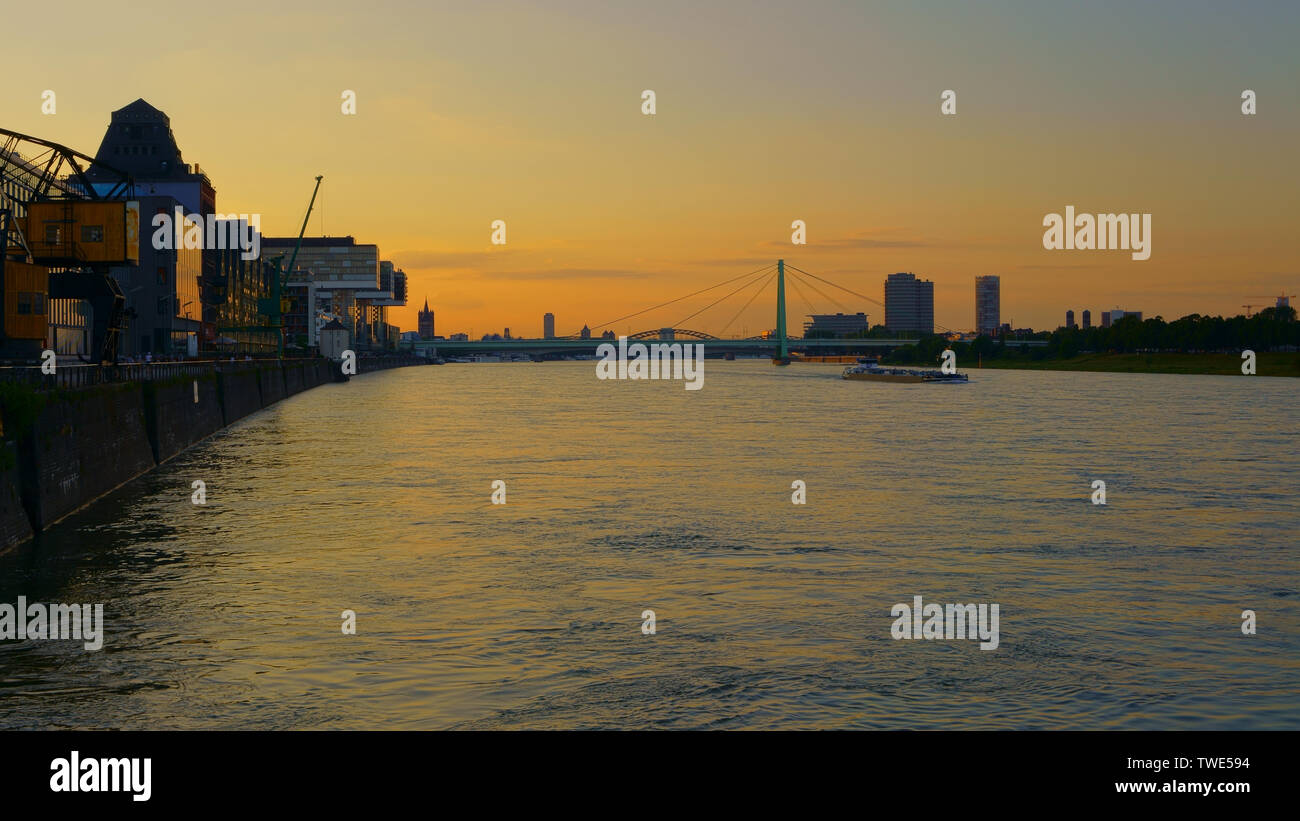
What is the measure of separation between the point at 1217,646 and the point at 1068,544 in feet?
32.0

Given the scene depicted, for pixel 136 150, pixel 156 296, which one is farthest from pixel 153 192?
pixel 136 150

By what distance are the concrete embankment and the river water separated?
945 mm

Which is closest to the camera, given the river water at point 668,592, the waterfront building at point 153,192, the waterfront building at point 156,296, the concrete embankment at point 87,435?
the river water at point 668,592

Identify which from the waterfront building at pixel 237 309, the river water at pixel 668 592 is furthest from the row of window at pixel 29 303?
the waterfront building at pixel 237 309

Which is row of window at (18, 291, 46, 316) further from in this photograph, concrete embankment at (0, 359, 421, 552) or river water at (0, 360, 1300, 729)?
river water at (0, 360, 1300, 729)

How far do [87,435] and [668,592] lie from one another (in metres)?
20.1

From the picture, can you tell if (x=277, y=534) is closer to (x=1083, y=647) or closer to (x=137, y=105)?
(x=1083, y=647)

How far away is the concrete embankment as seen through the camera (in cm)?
2644

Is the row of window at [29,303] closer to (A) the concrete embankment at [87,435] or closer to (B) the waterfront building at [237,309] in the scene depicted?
(A) the concrete embankment at [87,435]

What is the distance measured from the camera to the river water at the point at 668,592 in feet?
49.2

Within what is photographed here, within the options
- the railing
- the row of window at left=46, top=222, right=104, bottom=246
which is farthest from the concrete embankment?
the row of window at left=46, top=222, right=104, bottom=246

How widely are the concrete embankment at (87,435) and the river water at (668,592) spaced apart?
945mm
